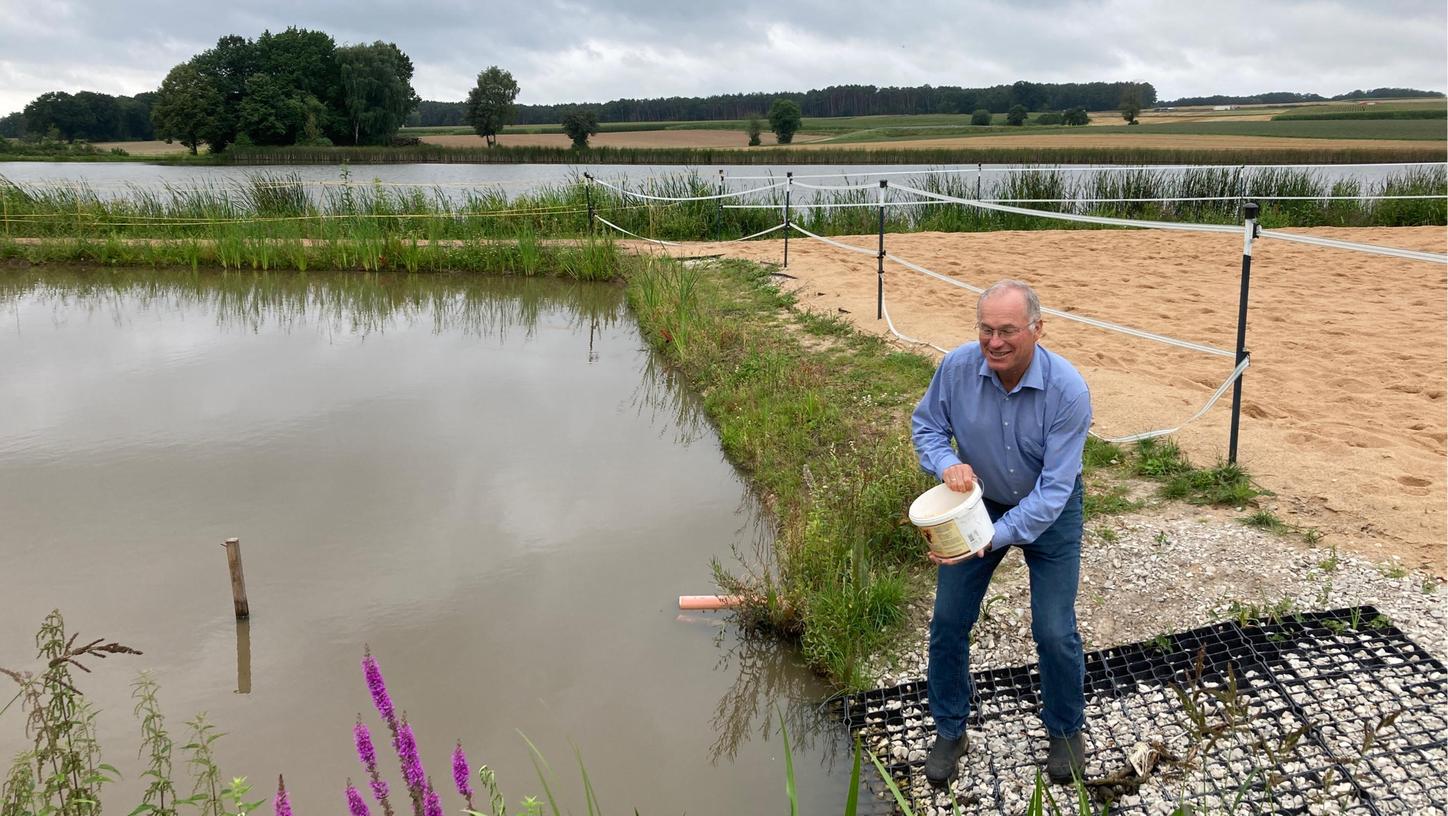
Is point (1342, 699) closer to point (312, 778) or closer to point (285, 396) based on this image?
point (312, 778)

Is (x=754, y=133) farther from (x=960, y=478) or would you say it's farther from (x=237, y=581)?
(x=960, y=478)

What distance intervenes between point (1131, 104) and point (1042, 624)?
68483mm

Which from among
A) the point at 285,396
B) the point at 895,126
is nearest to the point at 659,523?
the point at 285,396

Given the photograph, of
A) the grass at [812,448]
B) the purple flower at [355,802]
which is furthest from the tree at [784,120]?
the purple flower at [355,802]

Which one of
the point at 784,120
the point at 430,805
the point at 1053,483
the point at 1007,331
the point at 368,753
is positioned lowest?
the point at 430,805

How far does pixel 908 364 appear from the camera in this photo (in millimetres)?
7664

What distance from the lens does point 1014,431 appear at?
2.90 m

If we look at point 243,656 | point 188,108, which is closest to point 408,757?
point 243,656

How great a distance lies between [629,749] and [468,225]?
1351 centimetres

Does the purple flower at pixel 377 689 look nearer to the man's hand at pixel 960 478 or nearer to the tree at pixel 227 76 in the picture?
the man's hand at pixel 960 478

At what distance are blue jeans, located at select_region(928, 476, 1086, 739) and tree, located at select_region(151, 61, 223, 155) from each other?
58712 millimetres

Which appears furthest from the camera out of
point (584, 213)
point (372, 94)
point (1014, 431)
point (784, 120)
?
point (372, 94)

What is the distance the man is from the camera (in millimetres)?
2789

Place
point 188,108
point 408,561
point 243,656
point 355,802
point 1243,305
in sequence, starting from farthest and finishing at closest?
point 188,108, point 408,561, point 1243,305, point 243,656, point 355,802
